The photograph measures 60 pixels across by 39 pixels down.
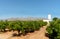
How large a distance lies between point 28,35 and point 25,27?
230 centimetres

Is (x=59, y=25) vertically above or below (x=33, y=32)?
above

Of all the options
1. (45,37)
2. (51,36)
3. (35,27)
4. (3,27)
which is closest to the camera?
(51,36)

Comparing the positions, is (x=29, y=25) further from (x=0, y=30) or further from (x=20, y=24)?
(x=0, y=30)

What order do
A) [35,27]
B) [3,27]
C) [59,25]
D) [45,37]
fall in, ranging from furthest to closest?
[3,27], [35,27], [45,37], [59,25]

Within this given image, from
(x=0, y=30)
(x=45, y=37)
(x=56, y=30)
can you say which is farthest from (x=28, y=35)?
(x=0, y=30)

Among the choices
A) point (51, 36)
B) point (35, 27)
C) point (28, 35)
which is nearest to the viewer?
point (51, 36)

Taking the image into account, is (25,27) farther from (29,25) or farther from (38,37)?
(38,37)

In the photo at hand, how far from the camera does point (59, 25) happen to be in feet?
122

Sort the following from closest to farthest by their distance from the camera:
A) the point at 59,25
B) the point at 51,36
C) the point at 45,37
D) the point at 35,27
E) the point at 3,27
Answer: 1. the point at 59,25
2. the point at 51,36
3. the point at 45,37
4. the point at 35,27
5. the point at 3,27

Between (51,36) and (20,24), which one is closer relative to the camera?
(51,36)

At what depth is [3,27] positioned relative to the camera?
6712 cm

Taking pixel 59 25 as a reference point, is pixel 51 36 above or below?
below

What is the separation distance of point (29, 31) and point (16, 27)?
4.89 metres

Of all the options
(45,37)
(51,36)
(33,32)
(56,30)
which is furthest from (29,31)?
(56,30)
